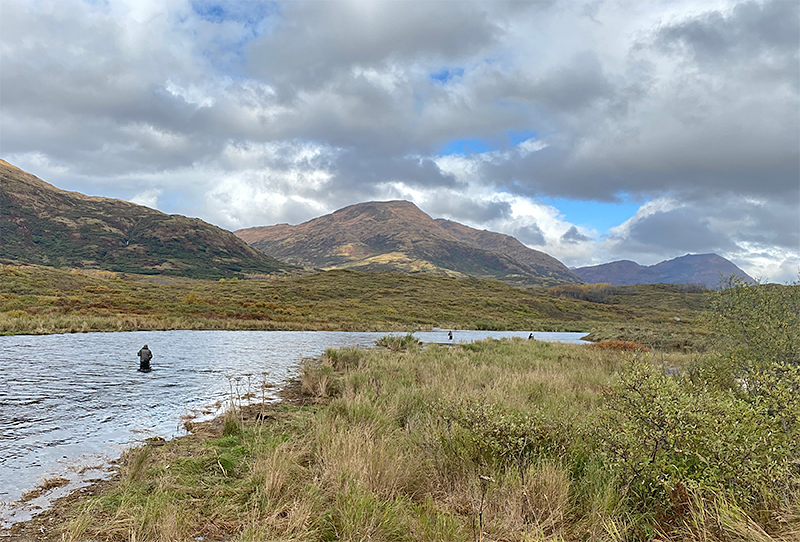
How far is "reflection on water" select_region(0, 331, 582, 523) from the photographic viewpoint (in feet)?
27.3

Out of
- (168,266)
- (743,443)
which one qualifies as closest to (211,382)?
(743,443)

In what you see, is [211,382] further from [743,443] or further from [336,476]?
[743,443]

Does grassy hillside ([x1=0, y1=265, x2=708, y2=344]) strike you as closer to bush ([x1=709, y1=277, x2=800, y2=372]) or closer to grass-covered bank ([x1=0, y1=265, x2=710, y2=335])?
grass-covered bank ([x1=0, y1=265, x2=710, y2=335])

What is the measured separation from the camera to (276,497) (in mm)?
5844

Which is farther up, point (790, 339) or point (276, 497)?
point (790, 339)

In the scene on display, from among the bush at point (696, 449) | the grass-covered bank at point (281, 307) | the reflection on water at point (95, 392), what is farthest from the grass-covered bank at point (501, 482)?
the grass-covered bank at point (281, 307)

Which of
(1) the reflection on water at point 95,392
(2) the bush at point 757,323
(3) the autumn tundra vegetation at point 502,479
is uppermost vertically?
(2) the bush at point 757,323

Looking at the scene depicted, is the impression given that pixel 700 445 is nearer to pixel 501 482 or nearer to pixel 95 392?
pixel 501 482

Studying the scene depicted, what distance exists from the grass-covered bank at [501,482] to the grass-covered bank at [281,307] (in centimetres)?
978

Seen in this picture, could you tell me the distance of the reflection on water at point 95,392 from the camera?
832 centimetres

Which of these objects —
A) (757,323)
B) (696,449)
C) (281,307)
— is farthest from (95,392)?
(281,307)

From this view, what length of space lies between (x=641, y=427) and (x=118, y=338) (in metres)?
34.5

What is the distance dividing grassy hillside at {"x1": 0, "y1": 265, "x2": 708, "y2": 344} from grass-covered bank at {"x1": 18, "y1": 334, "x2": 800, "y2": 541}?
407 inches

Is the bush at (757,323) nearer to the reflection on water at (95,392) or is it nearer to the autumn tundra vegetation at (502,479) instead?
the autumn tundra vegetation at (502,479)
